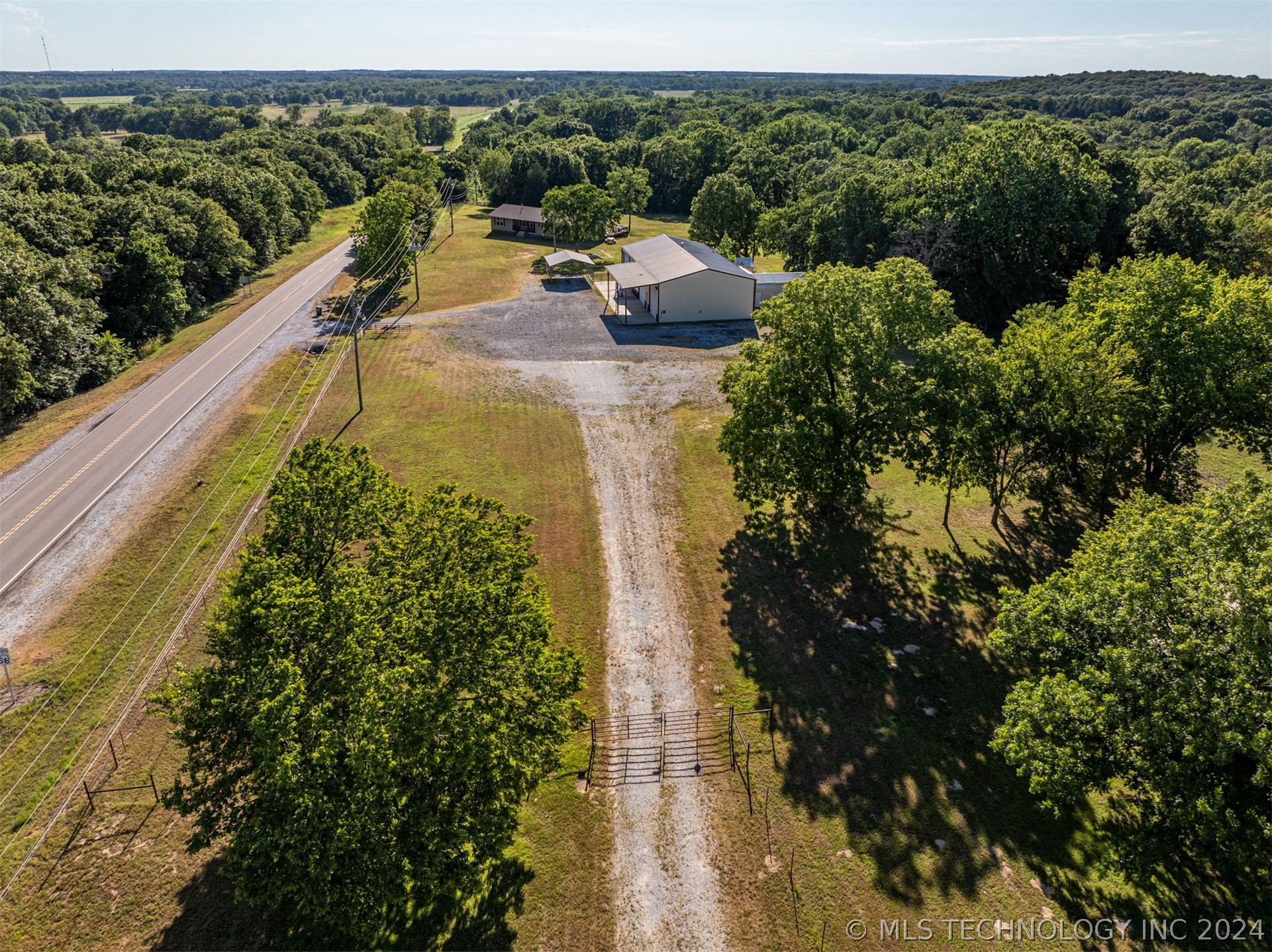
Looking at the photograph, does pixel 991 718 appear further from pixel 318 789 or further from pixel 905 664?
pixel 318 789

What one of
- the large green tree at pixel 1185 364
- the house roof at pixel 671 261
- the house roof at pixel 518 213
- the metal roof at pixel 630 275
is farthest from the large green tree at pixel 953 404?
the house roof at pixel 518 213

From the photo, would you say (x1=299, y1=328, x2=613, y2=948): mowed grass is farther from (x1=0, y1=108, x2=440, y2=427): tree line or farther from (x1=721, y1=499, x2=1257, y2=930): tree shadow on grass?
(x1=0, y1=108, x2=440, y2=427): tree line

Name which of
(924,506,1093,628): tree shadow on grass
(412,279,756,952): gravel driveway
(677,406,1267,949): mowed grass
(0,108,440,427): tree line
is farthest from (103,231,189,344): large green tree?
(924,506,1093,628): tree shadow on grass

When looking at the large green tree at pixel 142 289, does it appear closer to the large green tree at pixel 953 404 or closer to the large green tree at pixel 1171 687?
the large green tree at pixel 953 404

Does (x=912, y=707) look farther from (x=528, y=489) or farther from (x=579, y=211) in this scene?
(x=579, y=211)

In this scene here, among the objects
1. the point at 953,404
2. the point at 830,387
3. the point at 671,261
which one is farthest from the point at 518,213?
the point at 953,404

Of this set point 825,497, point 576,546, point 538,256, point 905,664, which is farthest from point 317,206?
point 905,664
